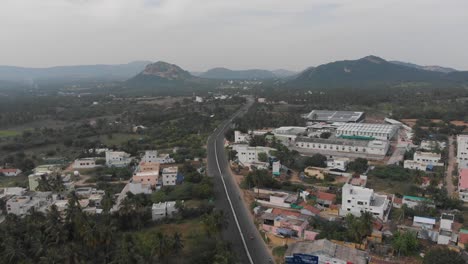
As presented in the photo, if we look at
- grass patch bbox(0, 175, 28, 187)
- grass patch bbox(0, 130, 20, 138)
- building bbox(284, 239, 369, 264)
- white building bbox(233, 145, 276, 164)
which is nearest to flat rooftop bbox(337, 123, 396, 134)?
white building bbox(233, 145, 276, 164)

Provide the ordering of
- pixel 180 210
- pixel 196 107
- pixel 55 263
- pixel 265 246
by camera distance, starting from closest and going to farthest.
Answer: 1. pixel 55 263
2. pixel 265 246
3. pixel 180 210
4. pixel 196 107

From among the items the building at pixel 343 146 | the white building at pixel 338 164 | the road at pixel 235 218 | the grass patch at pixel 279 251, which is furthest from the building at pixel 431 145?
the grass patch at pixel 279 251

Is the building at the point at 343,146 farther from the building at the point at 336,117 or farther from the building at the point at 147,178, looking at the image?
the building at the point at 147,178

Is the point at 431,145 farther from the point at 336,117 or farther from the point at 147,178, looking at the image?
the point at 147,178

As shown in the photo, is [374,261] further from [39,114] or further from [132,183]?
[39,114]

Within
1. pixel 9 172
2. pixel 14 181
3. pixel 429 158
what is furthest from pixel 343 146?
pixel 9 172

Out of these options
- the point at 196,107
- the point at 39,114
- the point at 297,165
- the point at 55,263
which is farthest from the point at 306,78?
the point at 55,263

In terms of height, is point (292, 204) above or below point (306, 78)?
below
